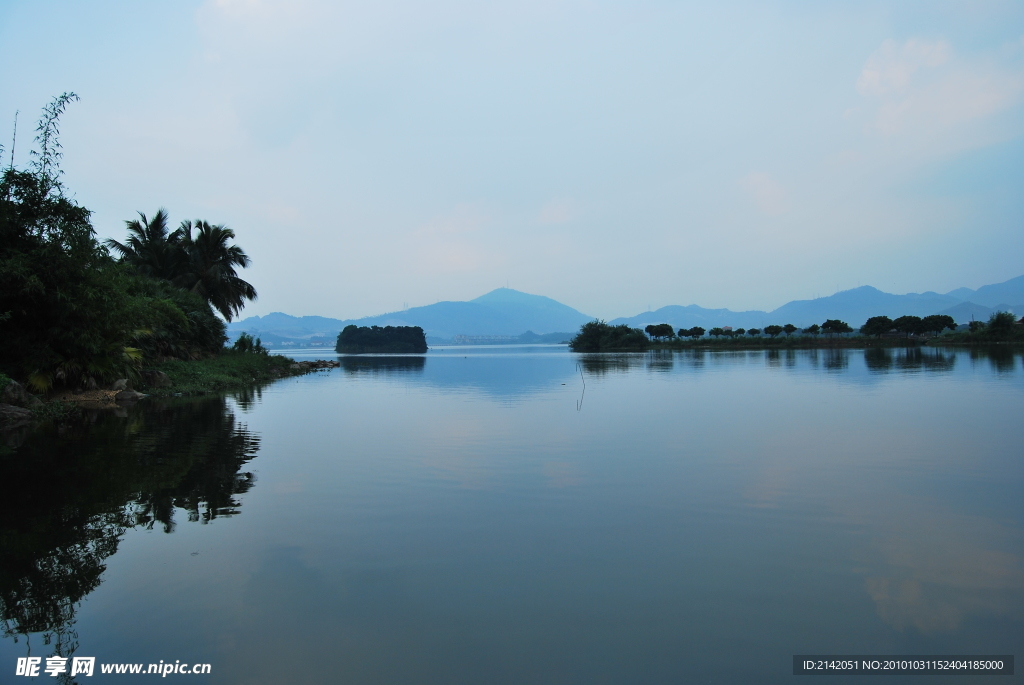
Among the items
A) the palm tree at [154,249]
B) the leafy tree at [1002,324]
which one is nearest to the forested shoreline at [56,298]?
the palm tree at [154,249]

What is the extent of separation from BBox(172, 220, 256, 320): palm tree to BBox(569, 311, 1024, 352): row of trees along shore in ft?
191

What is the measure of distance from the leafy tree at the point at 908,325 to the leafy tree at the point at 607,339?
29.5 metres

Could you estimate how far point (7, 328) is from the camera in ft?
49.8

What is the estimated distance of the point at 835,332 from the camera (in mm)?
77875

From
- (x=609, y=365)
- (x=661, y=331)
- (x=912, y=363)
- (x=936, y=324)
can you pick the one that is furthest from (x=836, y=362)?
(x=661, y=331)

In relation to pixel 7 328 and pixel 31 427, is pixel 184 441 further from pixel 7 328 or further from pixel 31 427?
pixel 7 328

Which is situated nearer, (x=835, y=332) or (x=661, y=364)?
(x=661, y=364)

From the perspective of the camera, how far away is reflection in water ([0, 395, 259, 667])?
4.83 meters

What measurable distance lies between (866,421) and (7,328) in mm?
19966

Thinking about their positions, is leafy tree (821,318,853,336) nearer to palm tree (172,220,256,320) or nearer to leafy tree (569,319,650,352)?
leafy tree (569,319,650,352)

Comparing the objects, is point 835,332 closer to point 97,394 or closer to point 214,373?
point 214,373

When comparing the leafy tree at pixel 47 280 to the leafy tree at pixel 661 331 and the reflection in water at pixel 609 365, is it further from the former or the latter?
the leafy tree at pixel 661 331

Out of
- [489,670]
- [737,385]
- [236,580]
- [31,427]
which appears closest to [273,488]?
[236,580]

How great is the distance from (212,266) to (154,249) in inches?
151
